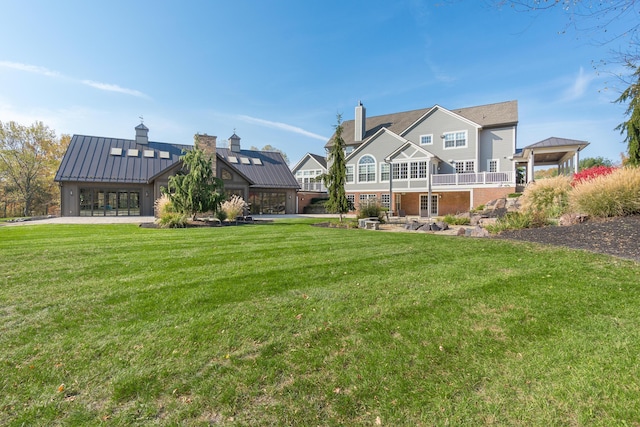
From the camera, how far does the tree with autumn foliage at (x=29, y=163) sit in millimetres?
A: 27438

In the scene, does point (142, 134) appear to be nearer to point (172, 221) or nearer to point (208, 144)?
point (208, 144)

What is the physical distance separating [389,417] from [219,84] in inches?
666

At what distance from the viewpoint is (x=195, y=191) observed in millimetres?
14227

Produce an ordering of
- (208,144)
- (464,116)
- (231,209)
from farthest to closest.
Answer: (464,116) → (208,144) → (231,209)

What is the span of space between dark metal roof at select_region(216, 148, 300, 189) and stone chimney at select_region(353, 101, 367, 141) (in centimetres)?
813

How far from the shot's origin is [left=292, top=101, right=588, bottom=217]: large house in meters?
21.4

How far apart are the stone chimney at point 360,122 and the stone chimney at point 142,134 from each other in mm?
19215

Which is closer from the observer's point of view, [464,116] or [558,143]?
[558,143]

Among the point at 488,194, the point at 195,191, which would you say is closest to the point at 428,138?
the point at 488,194

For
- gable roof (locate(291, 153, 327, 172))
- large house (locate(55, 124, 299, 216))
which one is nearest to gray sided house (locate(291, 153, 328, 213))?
gable roof (locate(291, 153, 327, 172))

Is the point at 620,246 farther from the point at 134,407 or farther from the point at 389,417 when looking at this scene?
the point at 134,407

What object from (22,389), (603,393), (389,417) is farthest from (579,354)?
(22,389)

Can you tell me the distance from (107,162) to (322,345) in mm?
26261

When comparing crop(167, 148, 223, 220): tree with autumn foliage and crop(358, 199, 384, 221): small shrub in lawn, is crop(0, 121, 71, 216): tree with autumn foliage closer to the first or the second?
crop(167, 148, 223, 220): tree with autumn foliage
